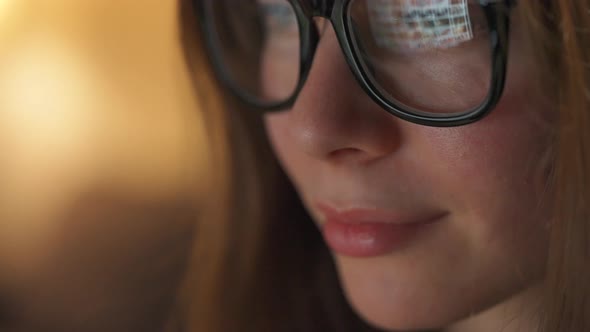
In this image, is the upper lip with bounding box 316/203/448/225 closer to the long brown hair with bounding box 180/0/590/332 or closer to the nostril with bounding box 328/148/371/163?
the nostril with bounding box 328/148/371/163

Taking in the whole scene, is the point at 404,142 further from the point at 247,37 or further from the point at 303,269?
the point at 303,269

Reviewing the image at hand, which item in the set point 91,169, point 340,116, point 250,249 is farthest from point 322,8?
point 91,169

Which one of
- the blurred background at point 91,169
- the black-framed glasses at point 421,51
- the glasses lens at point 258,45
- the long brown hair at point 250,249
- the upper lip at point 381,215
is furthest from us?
the blurred background at point 91,169

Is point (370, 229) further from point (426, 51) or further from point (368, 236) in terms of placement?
point (426, 51)

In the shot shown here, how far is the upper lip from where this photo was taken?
0.69m

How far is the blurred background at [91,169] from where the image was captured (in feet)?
4.29

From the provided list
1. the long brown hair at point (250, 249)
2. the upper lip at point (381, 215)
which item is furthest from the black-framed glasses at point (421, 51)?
the long brown hair at point (250, 249)

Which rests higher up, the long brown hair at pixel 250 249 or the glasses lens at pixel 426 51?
the glasses lens at pixel 426 51

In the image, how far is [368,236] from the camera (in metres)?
0.75

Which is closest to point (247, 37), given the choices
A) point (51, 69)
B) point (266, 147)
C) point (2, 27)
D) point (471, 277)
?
point (266, 147)

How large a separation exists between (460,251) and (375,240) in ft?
0.32

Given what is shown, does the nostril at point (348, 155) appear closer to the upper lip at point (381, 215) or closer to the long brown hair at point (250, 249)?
the upper lip at point (381, 215)

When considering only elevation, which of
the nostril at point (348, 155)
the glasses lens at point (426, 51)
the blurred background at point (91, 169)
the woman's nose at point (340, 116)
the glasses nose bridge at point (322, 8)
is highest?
the glasses nose bridge at point (322, 8)

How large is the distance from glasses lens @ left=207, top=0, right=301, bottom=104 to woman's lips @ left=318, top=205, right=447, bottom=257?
0.54ft
